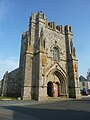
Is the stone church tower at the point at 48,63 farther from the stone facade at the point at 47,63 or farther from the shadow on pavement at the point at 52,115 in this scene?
the shadow on pavement at the point at 52,115

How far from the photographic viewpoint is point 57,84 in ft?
77.6

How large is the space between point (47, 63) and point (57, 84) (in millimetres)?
4777

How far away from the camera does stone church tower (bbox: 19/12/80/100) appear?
64.2 feet

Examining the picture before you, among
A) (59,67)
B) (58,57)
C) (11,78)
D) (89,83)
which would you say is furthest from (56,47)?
(89,83)

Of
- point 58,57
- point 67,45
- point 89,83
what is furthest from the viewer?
point 89,83

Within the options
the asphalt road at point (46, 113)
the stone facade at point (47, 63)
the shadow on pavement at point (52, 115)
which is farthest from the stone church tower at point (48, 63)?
the shadow on pavement at point (52, 115)

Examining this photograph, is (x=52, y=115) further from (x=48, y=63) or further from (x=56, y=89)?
(x=56, y=89)

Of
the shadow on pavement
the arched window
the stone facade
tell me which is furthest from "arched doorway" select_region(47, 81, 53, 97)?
the shadow on pavement

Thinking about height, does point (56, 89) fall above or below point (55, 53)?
below

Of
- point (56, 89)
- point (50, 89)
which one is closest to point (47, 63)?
point (50, 89)

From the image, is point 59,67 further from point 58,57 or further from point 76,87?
point 76,87

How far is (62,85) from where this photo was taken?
23.4m

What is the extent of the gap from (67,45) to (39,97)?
12776 mm

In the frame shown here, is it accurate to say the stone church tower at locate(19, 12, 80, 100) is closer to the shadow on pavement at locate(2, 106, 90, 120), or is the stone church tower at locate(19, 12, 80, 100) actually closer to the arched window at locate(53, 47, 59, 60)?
the arched window at locate(53, 47, 59, 60)
